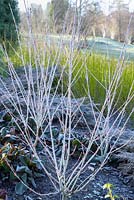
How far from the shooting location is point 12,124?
3307mm

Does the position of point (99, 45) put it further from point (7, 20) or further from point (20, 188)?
point (20, 188)

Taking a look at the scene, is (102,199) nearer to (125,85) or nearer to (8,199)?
(8,199)

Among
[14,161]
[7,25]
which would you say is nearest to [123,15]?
[7,25]

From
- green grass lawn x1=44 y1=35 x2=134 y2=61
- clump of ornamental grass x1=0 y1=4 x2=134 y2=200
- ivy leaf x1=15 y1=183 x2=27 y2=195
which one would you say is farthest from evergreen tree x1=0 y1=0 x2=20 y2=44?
ivy leaf x1=15 y1=183 x2=27 y2=195

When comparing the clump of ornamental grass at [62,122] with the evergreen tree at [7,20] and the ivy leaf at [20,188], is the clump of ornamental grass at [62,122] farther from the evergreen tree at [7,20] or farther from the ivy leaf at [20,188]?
the evergreen tree at [7,20]

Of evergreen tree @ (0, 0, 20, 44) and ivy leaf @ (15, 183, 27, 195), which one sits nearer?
A: ivy leaf @ (15, 183, 27, 195)

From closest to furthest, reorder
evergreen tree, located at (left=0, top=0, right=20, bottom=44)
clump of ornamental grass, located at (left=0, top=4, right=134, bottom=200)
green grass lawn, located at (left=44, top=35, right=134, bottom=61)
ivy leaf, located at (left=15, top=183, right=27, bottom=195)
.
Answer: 1. clump of ornamental grass, located at (left=0, top=4, right=134, bottom=200)
2. ivy leaf, located at (left=15, top=183, right=27, bottom=195)
3. green grass lawn, located at (left=44, top=35, right=134, bottom=61)
4. evergreen tree, located at (left=0, top=0, right=20, bottom=44)

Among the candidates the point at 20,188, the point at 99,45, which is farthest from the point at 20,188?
the point at 99,45

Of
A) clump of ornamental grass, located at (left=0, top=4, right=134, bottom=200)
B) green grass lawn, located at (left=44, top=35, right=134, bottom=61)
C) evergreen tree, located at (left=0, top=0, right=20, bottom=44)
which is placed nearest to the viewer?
clump of ornamental grass, located at (left=0, top=4, right=134, bottom=200)

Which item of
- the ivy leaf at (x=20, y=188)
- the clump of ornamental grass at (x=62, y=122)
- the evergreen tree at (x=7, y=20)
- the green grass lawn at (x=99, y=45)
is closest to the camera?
the clump of ornamental grass at (x=62, y=122)

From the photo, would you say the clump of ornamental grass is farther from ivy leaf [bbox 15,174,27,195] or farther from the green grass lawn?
the green grass lawn

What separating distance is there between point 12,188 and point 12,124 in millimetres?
979

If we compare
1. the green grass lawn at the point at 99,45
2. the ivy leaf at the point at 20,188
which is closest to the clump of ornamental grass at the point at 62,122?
the ivy leaf at the point at 20,188

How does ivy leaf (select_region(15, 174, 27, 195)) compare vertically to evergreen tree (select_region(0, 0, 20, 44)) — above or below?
below
